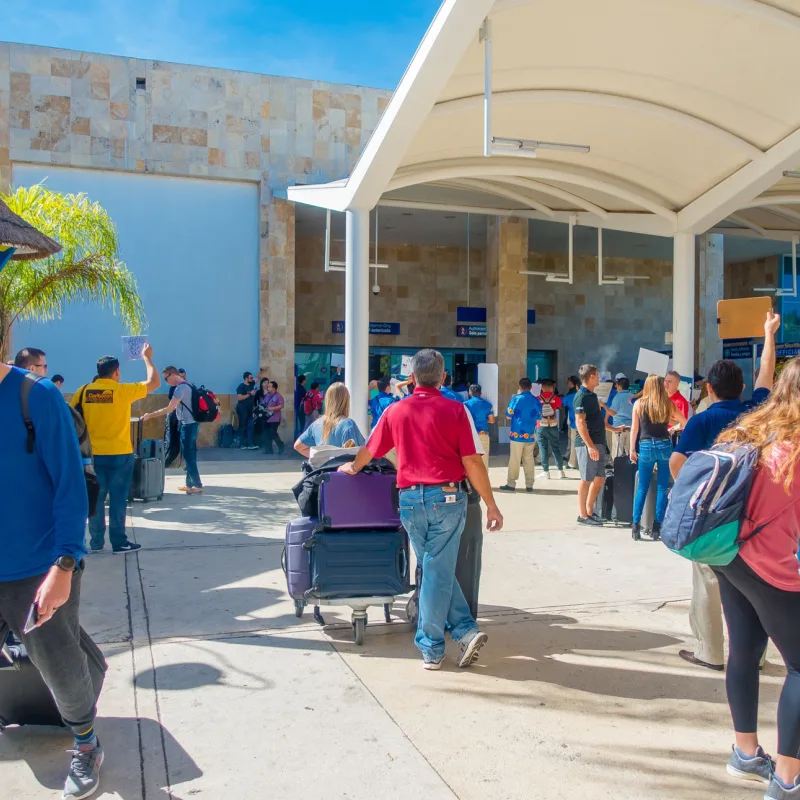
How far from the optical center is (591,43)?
8.74 metres

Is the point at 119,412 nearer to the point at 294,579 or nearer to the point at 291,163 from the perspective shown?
the point at 294,579

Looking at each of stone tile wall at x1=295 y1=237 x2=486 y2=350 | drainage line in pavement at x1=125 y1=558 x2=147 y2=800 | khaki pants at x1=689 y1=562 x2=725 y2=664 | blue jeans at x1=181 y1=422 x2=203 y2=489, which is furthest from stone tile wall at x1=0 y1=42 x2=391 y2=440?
khaki pants at x1=689 y1=562 x2=725 y2=664

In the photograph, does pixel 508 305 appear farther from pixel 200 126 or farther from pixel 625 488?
pixel 625 488

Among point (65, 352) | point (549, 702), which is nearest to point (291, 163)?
point (65, 352)

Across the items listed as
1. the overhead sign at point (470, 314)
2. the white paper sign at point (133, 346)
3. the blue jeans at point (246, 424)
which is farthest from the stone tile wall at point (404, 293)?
the white paper sign at point (133, 346)

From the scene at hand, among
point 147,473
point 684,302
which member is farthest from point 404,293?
point 147,473

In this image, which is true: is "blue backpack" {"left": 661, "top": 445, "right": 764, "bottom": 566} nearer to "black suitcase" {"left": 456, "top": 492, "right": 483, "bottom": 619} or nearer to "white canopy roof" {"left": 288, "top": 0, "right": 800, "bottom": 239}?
"black suitcase" {"left": 456, "top": 492, "right": 483, "bottom": 619}

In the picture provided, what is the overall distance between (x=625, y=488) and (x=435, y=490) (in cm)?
504

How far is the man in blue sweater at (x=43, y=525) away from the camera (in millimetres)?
2984

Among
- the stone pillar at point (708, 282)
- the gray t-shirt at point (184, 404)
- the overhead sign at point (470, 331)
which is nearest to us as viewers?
the gray t-shirt at point (184, 404)

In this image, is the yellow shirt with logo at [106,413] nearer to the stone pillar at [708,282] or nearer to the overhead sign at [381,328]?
the overhead sign at [381,328]

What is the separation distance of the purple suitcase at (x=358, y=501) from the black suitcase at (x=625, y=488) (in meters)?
4.77

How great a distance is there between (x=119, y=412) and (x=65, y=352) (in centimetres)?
1123

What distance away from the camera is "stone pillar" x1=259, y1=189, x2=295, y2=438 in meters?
18.8
